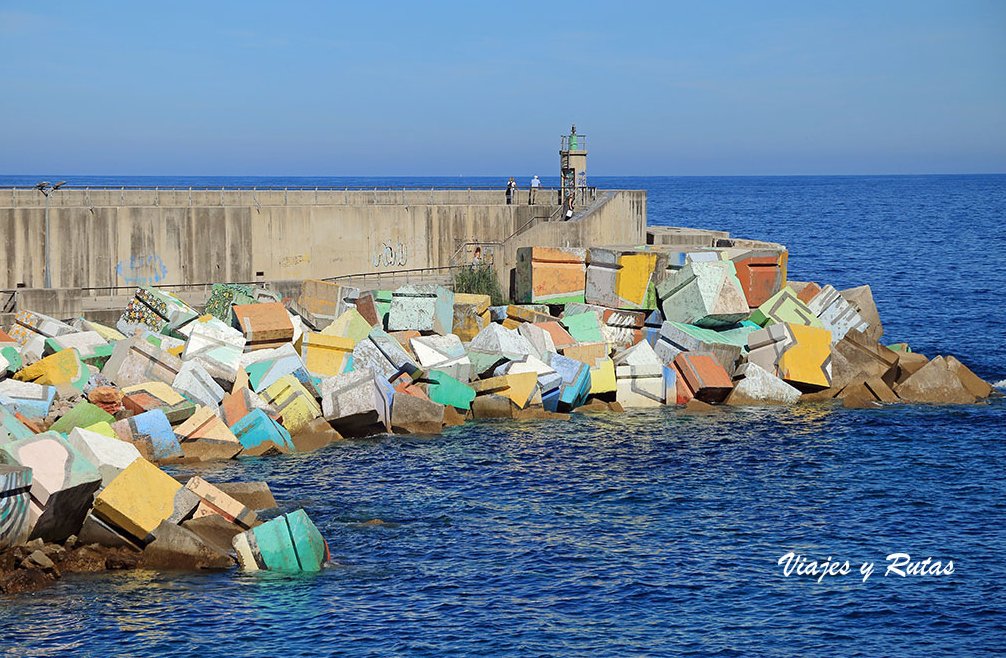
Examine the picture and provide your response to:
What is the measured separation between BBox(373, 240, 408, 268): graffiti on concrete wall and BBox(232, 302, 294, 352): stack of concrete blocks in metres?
9.89

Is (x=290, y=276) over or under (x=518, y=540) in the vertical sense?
over

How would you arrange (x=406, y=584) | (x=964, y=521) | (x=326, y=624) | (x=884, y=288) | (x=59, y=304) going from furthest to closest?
(x=884, y=288), (x=59, y=304), (x=964, y=521), (x=406, y=584), (x=326, y=624)

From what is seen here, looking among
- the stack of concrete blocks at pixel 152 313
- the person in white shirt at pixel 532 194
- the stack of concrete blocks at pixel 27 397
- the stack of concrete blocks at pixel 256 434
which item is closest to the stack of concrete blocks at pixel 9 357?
the stack of concrete blocks at pixel 27 397

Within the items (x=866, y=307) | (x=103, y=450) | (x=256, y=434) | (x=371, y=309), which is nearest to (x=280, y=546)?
(x=103, y=450)

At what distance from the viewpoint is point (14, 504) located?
14688 millimetres

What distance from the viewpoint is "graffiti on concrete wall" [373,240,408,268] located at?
35562 mm

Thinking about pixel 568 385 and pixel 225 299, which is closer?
pixel 568 385

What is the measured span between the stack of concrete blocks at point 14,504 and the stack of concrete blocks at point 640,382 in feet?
47.5

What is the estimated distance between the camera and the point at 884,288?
54219 millimetres

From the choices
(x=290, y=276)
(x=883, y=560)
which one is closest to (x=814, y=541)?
(x=883, y=560)

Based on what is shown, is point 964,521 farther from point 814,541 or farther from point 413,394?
point 413,394

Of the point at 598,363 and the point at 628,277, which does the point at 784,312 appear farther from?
the point at 598,363

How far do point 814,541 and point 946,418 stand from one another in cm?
985

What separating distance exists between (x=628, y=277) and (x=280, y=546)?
16.7m
